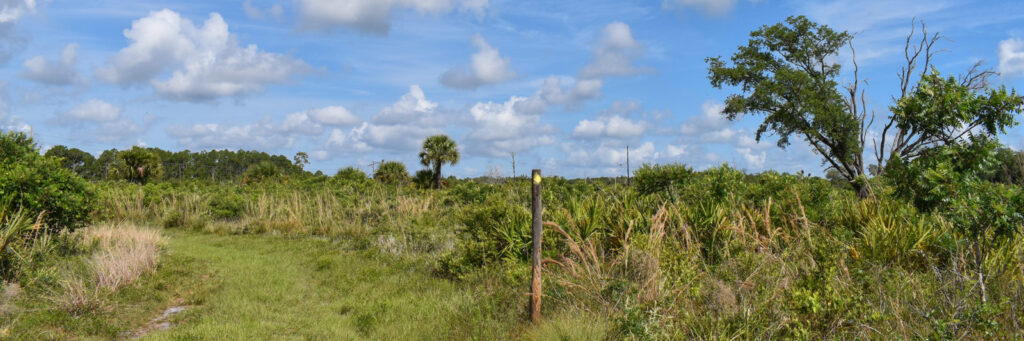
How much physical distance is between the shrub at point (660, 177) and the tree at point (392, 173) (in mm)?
18455

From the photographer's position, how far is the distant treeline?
62.6 meters

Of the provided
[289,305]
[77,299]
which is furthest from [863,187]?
[77,299]

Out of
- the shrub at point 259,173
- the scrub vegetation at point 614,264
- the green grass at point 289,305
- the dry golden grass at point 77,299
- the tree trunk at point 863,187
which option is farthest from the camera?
the shrub at point 259,173

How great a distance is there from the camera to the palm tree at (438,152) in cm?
2712

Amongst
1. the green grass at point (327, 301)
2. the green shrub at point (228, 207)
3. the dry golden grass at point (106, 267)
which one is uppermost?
the green shrub at point (228, 207)

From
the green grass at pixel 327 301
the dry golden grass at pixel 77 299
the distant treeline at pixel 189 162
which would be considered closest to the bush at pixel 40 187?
the green grass at pixel 327 301

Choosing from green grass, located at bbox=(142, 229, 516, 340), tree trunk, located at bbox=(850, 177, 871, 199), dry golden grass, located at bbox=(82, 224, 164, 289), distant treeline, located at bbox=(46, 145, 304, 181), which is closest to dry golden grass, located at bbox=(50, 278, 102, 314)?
dry golden grass, located at bbox=(82, 224, 164, 289)

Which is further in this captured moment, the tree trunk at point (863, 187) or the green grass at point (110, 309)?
the tree trunk at point (863, 187)

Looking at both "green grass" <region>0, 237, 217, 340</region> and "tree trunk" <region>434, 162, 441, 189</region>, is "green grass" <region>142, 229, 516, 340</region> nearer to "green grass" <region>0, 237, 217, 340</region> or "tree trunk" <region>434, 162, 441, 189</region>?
"green grass" <region>0, 237, 217, 340</region>

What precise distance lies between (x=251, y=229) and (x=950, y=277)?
51.2 ft

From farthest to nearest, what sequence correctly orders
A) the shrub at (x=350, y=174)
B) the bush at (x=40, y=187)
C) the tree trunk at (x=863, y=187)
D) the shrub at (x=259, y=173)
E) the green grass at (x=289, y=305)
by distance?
1. the shrub at (x=259, y=173)
2. the shrub at (x=350, y=174)
3. the tree trunk at (x=863, y=187)
4. the bush at (x=40, y=187)
5. the green grass at (x=289, y=305)

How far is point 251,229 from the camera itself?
15906mm

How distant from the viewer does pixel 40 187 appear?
909cm

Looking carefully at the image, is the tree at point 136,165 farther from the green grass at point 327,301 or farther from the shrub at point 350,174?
the green grass at point 327,301
